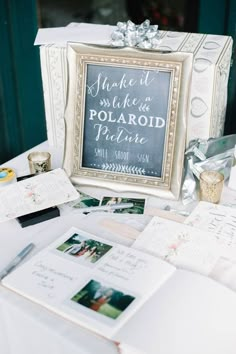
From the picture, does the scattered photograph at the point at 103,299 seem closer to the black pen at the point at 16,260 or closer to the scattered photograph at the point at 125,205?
the black pen at the point at 16,260

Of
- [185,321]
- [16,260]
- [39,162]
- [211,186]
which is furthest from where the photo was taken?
[39,162]

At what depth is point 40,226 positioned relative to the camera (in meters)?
0.95

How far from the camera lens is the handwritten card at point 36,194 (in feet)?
3.14

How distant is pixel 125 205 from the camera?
99 centimetres

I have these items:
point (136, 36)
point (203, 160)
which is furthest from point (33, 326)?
point (136, 36)

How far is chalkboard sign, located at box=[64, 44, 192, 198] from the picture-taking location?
98 cm

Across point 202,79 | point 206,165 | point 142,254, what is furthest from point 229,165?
point 142,254

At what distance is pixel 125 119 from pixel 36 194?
0.85 ft

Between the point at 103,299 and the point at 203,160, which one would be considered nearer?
the point at 103,299

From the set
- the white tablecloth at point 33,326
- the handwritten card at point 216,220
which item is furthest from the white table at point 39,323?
the handwritten card at point 216,220

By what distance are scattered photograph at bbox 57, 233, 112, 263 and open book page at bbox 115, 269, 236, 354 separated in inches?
5.5

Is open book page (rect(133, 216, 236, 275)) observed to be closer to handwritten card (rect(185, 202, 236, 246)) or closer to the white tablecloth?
handwritten card (rect(185, 202, 236, 246))

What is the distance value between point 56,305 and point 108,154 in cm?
43

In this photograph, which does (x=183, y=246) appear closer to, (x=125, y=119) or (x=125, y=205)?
(x=125, y=205)
